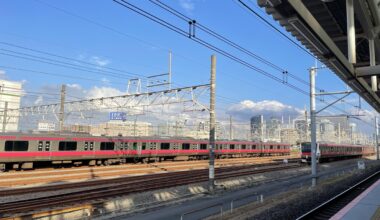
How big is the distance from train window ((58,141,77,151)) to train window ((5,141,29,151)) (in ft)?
10.1

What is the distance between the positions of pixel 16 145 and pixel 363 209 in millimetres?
24635

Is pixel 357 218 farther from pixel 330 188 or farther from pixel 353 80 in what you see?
pixel 330 188

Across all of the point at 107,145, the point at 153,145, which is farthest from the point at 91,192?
the point at 153,145

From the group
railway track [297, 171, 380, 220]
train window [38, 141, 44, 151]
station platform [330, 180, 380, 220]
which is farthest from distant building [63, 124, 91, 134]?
station platform [330, 180, 380, 220]

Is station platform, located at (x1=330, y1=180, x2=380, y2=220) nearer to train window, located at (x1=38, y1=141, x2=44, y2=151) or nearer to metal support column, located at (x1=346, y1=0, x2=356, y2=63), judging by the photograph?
metal support column, located at (x1=346, y1=0, x2=356, y2=63)

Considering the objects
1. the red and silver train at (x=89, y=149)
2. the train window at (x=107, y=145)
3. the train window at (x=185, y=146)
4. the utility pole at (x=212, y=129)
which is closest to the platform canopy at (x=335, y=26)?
the utility pole at (x=212, y=129)

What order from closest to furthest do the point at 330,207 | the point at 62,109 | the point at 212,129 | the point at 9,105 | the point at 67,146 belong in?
1. the point at 330,207
2. the point at 212,129
3. the point at 67,146
4. the point at 62,109
5. the point at 9,105

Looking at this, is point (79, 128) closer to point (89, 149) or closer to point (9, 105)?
point (9, 105)

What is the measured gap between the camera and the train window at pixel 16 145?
2820cm

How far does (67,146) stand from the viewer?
32.5 meters

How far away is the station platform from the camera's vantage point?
12.4m

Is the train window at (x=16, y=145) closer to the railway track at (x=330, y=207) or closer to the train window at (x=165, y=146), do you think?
the train window at (x=165, y=146)

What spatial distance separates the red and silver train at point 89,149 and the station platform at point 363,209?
23888 mm

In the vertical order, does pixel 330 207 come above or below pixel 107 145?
below
